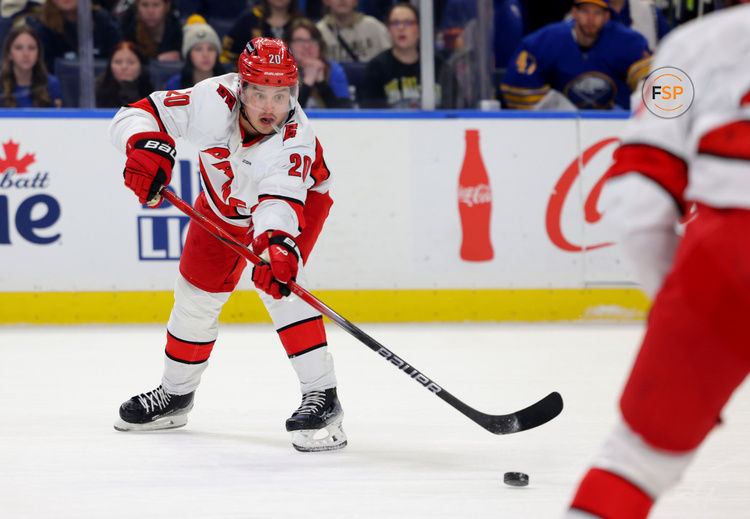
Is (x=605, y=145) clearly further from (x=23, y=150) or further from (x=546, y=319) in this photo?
(x=23, y=150)

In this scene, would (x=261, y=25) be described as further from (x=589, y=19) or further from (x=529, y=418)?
(x=529, y=418)

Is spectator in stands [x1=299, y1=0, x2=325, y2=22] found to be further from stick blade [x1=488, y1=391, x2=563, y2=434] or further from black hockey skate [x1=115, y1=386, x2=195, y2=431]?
stick blade [x1=488, y1=391, x2=563, y2=434]

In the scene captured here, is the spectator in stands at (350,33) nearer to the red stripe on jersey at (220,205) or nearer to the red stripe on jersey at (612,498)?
the red stripe on jersey at (220,205)

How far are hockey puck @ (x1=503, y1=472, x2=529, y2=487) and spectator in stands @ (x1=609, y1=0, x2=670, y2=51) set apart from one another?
11.6 feet

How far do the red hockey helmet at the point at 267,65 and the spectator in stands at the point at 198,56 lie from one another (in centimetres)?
219

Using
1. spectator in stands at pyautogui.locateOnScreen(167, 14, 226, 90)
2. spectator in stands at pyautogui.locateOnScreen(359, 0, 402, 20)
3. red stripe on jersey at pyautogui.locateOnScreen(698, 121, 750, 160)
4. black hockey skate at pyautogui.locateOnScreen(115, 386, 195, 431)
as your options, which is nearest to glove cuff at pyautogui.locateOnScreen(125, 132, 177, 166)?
black hockey skate at pyautogui.locateOnScreen(115, 386, 195, 431)

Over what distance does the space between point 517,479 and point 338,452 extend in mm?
550

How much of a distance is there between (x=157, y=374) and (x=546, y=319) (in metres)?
1.95

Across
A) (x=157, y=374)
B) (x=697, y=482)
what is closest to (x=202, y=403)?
(x=157, y=374)

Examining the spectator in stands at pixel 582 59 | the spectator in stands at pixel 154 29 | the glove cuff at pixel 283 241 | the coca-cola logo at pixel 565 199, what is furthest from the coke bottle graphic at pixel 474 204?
the glove cuff at pixel 283 241

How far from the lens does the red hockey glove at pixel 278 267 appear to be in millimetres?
2416

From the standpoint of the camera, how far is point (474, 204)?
15.3ft

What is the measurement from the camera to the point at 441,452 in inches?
101

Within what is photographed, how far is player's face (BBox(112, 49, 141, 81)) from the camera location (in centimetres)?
473
